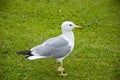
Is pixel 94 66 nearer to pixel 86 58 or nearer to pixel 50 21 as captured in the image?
pixel 86 58

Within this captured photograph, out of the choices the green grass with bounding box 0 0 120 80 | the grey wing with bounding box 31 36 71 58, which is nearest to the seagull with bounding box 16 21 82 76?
the grey wing with bounding box 31 36 71 58

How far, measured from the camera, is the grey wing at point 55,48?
264 inches

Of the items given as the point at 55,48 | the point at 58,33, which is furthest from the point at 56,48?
the point at 58,33

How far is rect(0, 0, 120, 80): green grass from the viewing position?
7.23m

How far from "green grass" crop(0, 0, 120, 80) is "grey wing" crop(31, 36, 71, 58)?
55cm

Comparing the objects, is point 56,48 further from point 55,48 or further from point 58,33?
point 58,33

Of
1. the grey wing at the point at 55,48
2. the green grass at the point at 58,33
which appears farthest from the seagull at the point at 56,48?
the green grass at the point at 58,33

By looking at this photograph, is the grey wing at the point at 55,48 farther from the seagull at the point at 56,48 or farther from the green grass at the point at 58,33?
the green grass at the point at 58,33

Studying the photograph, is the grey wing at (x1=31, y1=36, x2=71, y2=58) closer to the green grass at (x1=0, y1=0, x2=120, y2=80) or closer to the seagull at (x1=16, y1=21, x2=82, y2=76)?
the seagull at (x1=16, y1=21, x2=82, y2=76)

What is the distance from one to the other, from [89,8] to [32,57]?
5.59 meters

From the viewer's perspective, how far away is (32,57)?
6551 millimetres

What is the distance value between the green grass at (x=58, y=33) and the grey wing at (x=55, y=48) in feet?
1.81

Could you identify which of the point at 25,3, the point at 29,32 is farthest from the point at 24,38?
the point at 25,3

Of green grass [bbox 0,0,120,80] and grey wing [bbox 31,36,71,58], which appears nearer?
grey wing [bbox 31,36,71,58]
